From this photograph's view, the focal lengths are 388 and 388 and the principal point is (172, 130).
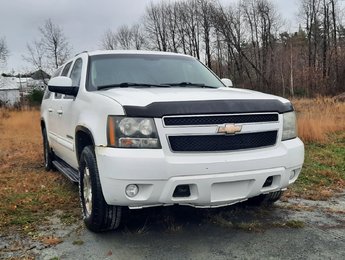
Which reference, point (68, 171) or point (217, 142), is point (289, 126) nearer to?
point (217, 142)

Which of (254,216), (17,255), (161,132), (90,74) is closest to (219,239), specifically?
(254,216)

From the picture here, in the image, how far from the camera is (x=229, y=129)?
3.08m

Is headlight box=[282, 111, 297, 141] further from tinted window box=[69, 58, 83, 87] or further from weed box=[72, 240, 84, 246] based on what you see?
tinted window box=[69, 58, 83, 87]

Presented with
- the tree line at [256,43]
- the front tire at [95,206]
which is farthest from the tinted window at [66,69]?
the tree line at [256,43]

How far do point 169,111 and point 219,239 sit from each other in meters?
1.22

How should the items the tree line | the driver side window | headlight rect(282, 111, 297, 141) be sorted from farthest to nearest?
1. the tree line
2. the driver side window
3. headlight rect(282, 111, 297, 141)

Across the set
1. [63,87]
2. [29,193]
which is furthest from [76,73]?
[29,193]

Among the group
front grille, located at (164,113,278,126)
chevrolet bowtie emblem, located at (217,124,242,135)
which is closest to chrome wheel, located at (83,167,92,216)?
front grille, located at (164,113,278,126)

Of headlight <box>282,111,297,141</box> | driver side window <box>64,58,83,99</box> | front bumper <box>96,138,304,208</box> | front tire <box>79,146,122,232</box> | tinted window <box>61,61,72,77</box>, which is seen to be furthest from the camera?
tinted window <box>61,61,72,77</box>

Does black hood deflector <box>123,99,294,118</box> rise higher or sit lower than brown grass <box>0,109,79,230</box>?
higher

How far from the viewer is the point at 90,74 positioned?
4.23 meters

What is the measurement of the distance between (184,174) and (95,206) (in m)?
0.89

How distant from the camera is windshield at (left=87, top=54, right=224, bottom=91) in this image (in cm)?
414

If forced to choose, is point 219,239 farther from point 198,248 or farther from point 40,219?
point 40,219
